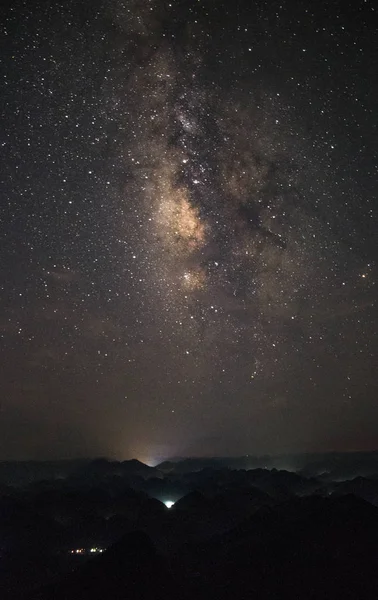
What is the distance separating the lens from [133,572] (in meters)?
21.0

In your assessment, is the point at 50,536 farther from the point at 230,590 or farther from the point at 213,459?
the point at 213,459

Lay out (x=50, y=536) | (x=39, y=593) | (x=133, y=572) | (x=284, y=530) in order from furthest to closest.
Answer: (x=50, y=536) → (x=284, y=530) → (x=133, y=572) → (x=39, y=593)

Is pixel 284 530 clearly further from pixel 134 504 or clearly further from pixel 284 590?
pixel 134 504

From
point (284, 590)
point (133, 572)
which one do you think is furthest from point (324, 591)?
point (133, 572)

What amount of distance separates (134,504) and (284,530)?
73.5 ft

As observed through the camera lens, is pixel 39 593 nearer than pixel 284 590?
Yes

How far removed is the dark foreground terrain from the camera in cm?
2084

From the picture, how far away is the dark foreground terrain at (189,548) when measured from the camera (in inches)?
821

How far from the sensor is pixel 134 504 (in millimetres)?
45281

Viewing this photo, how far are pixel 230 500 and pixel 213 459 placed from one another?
15567 centimetres

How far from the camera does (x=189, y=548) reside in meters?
29.0

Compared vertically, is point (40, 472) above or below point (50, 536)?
above

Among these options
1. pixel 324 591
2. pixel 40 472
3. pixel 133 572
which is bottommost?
pixel 324 591

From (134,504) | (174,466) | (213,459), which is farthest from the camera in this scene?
(213,459)
